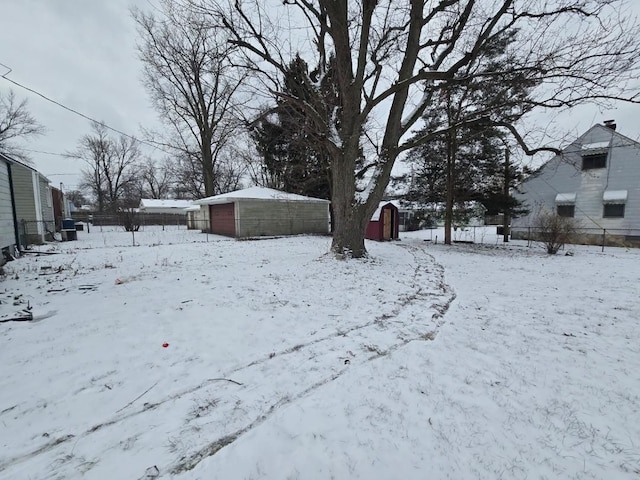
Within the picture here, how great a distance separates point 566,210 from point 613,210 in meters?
2.06

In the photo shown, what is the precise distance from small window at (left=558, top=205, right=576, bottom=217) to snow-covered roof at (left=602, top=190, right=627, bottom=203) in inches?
Result: 56.3

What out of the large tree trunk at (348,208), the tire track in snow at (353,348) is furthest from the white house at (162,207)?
the tire track in snow at (353,348)

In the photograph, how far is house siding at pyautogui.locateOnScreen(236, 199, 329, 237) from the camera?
16203mm

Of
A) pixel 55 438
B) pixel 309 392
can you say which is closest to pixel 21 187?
pixel 55 438

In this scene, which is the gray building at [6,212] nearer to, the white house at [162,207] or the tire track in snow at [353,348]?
the tire track in snow at [353,348]

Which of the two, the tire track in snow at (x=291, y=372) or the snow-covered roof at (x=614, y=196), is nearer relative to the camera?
the tire track in snow at (x=291, y=372)

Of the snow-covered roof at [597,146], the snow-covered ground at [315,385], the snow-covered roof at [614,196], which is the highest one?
the snow-covered roof at [597,146]

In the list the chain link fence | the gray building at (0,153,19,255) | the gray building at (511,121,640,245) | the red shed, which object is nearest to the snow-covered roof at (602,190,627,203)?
the gray building at (511,121,640,245)

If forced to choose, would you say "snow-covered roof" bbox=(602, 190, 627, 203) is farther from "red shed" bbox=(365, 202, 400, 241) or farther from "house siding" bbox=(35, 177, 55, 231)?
"house siding" bbox=(35, 177, 55, 231)

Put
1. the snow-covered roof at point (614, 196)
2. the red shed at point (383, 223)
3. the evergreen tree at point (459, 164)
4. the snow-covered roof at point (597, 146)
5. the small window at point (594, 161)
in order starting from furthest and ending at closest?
the red shed at point (383, 223) < the small window at point (594, 161) < the snow-covered roof at point (597, 146) < the snow-covered roof at point (614, 196) < the evergreen tree at point (459, 164)

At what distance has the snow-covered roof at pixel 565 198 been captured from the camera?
16.9 meters

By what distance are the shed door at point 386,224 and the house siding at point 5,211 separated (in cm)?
1573

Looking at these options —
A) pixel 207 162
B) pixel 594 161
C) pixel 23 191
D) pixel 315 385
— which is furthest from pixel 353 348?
pixel 207 162

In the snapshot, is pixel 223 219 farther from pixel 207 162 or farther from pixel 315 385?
pixel 315 385
